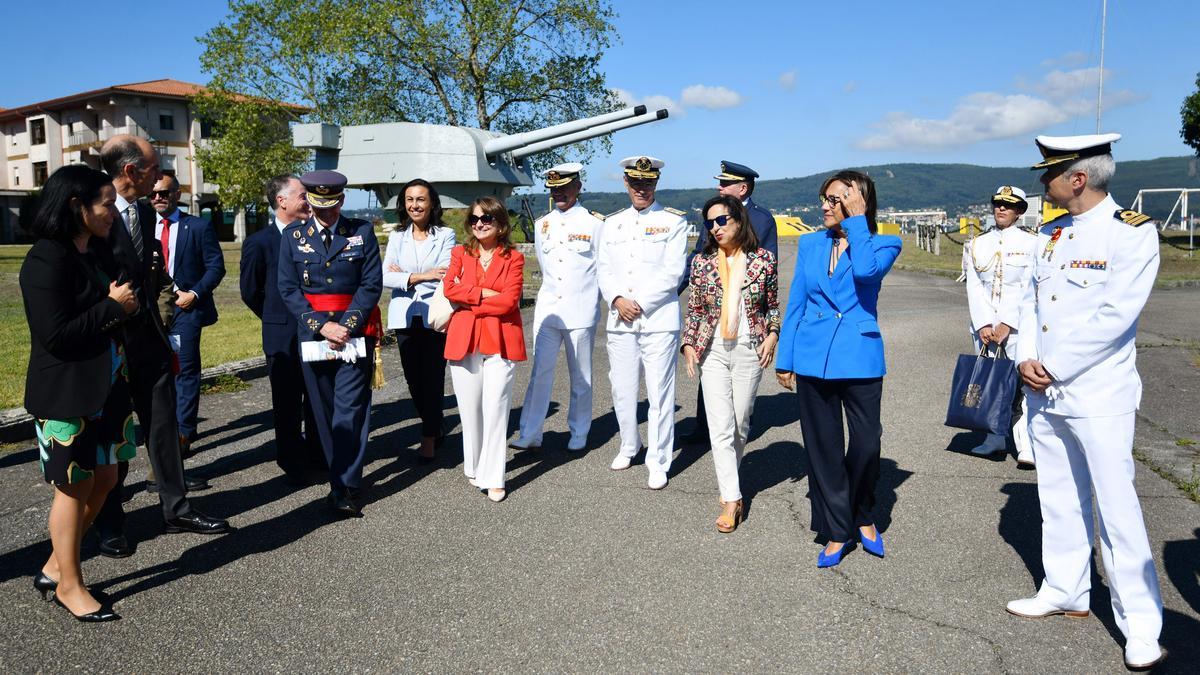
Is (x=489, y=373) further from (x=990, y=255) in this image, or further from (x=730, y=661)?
(x=990, y=255)

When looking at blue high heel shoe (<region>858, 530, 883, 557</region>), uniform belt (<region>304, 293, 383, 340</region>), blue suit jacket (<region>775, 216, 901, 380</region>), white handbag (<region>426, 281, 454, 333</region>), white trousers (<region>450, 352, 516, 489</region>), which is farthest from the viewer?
white handbag (<region>426, 281, 454, 333</region>)

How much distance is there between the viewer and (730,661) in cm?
345

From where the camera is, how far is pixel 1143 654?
333cm

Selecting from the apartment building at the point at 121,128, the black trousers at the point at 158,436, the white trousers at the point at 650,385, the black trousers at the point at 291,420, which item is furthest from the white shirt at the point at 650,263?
the apartment building at the point at 121,128

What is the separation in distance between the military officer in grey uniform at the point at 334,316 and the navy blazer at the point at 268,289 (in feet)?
2.43

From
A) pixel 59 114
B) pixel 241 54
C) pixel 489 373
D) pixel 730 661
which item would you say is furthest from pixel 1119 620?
pixel 59 114

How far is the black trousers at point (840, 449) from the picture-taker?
4.45m

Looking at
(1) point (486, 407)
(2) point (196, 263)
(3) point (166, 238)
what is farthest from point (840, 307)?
(3) point (166, 238)

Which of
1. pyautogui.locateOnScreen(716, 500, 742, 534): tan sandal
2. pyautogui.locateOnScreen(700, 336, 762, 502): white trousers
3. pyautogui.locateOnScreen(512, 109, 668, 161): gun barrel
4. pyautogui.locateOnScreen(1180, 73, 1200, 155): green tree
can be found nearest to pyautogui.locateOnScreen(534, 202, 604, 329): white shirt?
pyautogui.locateOnScreen(700, 336, 762, 502): white trousers

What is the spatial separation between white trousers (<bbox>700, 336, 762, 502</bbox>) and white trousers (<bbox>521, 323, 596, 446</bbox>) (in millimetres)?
1700

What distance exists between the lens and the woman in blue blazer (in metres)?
4.31

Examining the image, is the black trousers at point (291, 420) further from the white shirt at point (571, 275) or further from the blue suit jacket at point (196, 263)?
the white shirt at point (571, 275)

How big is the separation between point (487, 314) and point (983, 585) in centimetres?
320

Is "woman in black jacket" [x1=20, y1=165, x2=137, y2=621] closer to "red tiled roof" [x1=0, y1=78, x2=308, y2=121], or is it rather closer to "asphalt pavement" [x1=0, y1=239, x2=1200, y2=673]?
"asphalt pavement" [x1=0, y1=239, x2=1200, y2=673]
